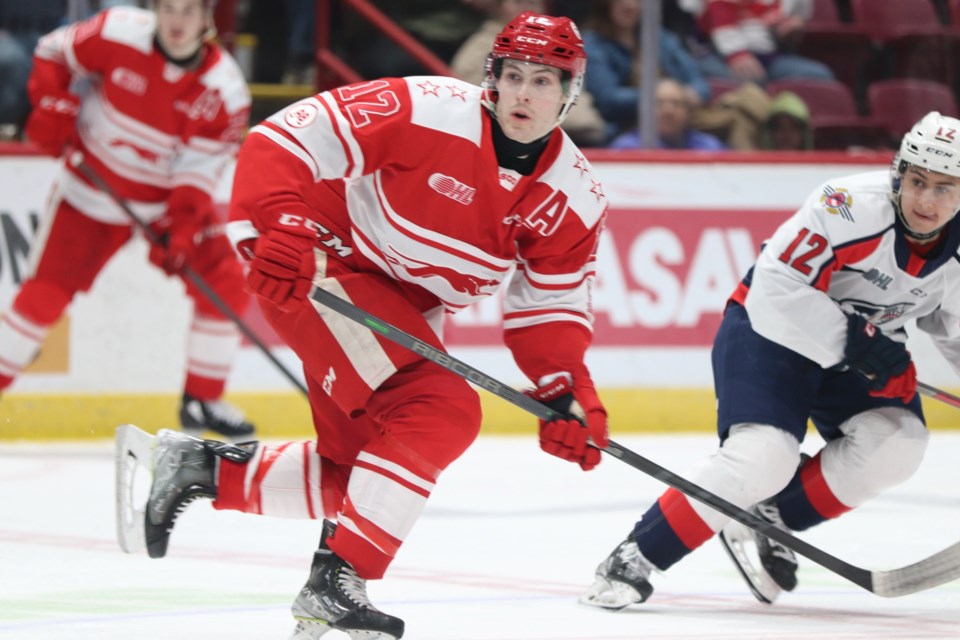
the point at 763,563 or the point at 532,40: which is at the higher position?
the point at 532,40

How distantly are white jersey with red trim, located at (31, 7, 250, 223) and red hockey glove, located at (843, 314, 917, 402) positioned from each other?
3.04m

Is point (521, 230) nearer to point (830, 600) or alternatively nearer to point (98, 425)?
point (830, 600)

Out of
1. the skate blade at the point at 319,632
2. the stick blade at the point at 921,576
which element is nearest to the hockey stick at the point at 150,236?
the stick blade at the point at 921,576

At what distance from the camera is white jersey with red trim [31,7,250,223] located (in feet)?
18.4

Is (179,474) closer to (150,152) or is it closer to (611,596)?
(611,596)

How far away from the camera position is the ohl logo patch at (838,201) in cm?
319

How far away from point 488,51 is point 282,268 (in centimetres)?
406

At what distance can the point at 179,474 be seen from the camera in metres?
3.00

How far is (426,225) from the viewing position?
2852 millimetres

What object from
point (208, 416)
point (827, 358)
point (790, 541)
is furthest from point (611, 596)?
point (208, 416)

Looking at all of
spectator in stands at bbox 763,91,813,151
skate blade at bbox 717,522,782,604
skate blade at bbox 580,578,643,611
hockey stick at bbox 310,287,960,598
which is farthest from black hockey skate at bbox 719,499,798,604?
spectator in stands at bbox 763,91,813,151

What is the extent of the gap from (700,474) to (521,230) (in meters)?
0.67

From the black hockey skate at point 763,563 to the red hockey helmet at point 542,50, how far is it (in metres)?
1.05

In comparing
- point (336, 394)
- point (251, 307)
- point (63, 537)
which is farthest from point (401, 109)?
point (251, 307)
